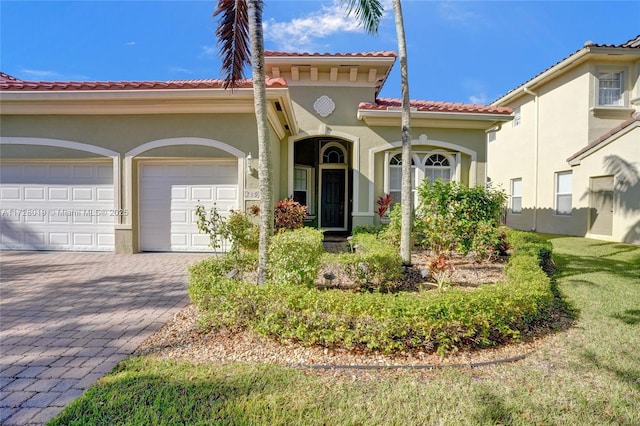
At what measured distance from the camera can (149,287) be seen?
5.46 metres

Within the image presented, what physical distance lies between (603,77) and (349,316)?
15138 millimetres

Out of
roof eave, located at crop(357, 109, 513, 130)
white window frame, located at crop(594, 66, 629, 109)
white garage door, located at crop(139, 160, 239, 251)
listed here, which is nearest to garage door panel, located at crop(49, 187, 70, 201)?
white garage door, located at crop(139, 160, 239, 251)

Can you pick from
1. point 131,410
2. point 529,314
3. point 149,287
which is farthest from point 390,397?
point 149,287

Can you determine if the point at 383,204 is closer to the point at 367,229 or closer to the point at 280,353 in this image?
the point at 367,229

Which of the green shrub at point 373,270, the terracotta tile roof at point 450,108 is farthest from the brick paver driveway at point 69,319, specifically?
the terracotta tile roof at point 450,108

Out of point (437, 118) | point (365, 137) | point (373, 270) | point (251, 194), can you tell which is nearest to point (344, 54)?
point (365, 137)

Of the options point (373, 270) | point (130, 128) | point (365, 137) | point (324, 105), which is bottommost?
point (373, 270)

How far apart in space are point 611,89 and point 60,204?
19.3 m

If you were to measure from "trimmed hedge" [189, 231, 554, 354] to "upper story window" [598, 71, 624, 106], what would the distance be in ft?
42.6

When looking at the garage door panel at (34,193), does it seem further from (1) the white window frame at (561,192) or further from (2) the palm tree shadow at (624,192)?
(1) the white window frame at (561,192)

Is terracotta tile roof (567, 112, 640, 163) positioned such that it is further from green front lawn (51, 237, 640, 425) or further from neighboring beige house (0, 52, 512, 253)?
green front lawn (51, 237, 640, 425)

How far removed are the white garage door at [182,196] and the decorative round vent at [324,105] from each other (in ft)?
12.3

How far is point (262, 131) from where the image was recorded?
4.24m

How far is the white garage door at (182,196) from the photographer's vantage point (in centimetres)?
820
